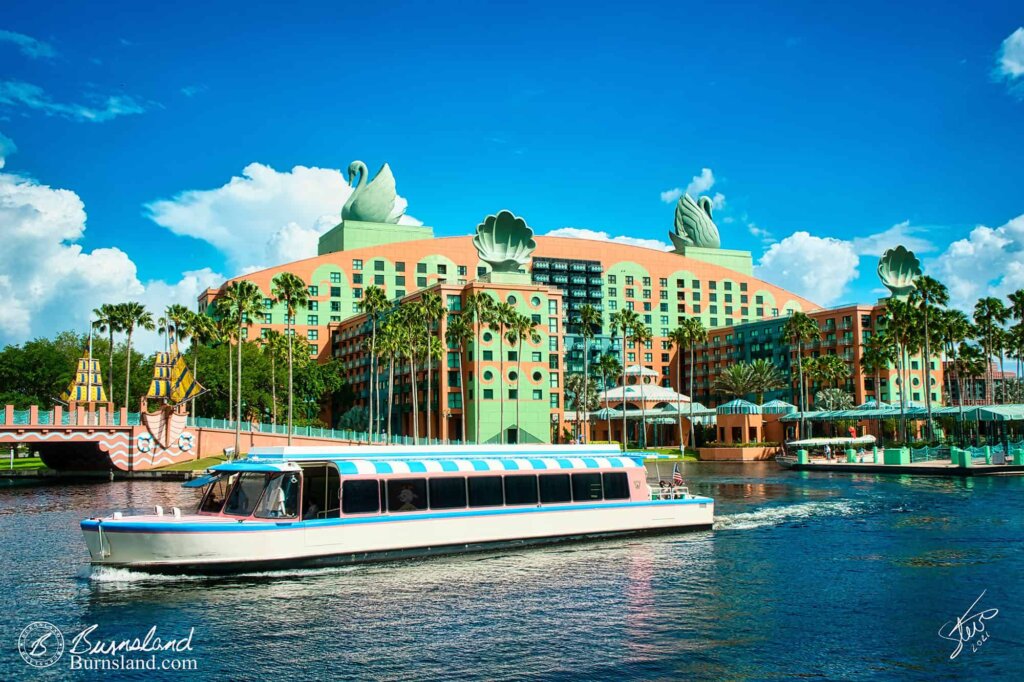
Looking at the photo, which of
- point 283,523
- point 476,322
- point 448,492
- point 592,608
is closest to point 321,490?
point 283,523

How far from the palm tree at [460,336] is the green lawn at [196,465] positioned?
33432 millimetres

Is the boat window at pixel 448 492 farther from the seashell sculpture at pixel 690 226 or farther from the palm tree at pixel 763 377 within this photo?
the seashell sculpture at pixel 690 226

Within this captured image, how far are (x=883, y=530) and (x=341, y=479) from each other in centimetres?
2494

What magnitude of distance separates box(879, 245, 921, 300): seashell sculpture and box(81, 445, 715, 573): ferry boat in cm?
12512

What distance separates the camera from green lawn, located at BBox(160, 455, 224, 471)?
86006mm

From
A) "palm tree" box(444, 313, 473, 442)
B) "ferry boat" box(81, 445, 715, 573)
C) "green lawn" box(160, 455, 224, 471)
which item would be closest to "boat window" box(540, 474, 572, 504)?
"ferry boat" box(81, 445, 715, 573)

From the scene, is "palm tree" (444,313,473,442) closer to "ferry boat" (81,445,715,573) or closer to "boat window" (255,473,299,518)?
"ferry boat" (81,445,715,573)

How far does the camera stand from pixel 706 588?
92.8 feet

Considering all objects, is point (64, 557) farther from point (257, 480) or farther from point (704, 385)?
point (704, 385)

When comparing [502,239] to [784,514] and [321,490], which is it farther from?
[321,490]

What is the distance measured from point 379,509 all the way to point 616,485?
1137 centimetres

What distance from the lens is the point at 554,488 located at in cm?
3681

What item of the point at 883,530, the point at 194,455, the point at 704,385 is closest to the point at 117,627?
the point at 883,530

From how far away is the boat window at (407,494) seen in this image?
106ft
